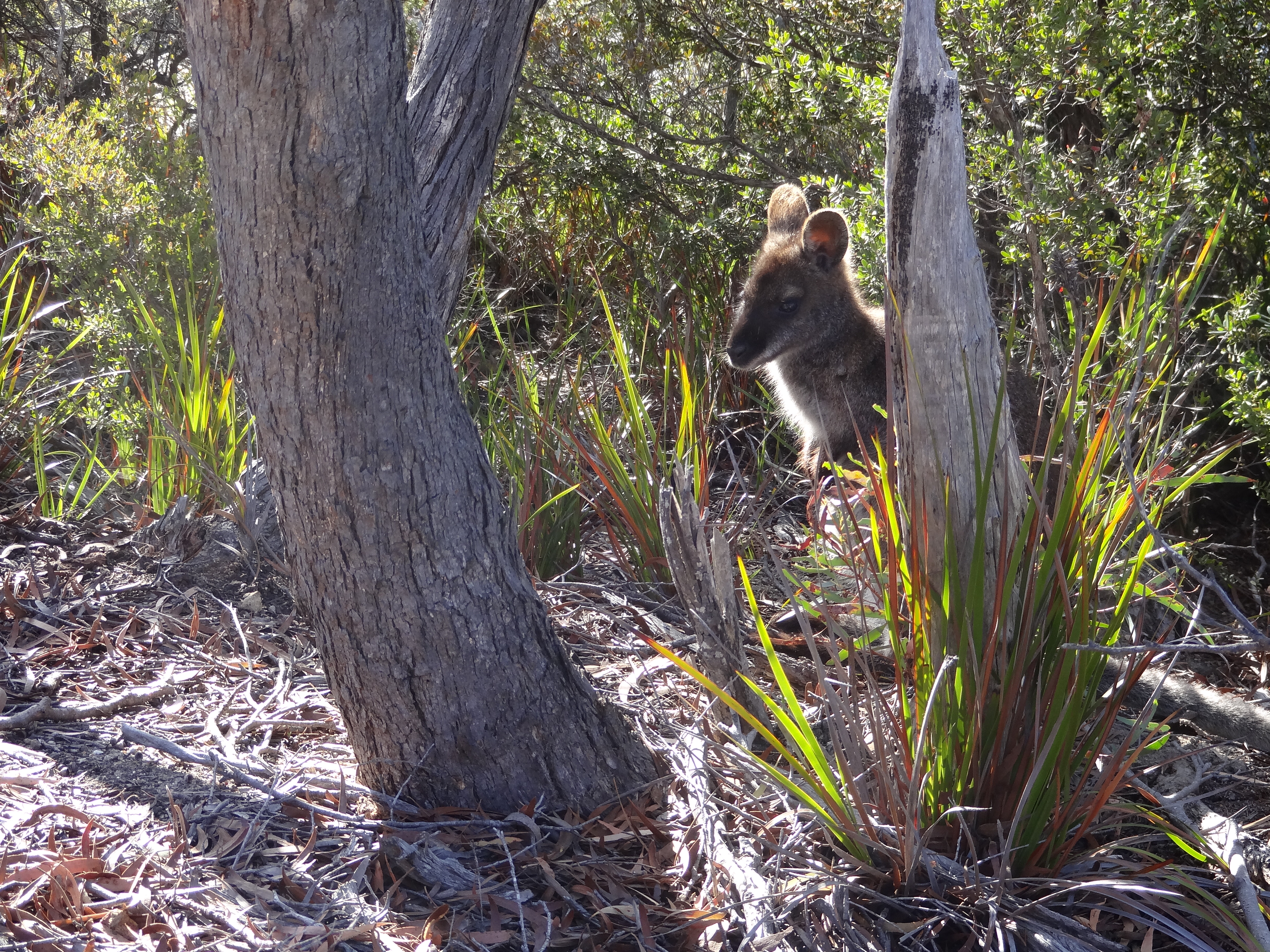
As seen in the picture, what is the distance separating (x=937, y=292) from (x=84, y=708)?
2.48 m

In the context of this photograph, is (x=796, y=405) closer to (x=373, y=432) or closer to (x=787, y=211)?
(x=787, y=211)

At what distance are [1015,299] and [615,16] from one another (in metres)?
4.45

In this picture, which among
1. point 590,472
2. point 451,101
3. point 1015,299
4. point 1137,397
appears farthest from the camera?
point 590,472

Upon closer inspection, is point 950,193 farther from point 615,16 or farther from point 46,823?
point 615,16

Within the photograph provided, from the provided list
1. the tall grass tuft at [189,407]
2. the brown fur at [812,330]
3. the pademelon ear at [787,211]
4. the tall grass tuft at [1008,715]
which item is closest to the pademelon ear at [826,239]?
the brown fur at [812,330]

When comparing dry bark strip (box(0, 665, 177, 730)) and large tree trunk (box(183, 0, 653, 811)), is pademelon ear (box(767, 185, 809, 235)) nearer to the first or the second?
large tree trunk (box(183, 0, 653, 811))

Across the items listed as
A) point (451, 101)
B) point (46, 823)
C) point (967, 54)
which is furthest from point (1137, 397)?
point (46, 823)

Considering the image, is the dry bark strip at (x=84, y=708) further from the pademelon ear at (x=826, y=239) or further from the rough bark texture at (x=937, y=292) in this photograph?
the pademelon ear at (x=826, y=239)

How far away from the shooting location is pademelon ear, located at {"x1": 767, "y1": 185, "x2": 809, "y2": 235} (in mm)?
5359

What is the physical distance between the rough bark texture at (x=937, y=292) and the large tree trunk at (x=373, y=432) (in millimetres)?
995

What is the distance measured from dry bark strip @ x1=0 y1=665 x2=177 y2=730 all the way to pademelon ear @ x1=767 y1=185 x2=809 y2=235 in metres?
3.71

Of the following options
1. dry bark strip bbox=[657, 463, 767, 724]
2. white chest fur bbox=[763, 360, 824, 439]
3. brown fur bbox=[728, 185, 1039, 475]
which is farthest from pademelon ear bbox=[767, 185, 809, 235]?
dry bark strip bbox=[657, 463, 767, 724]

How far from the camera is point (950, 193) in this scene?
2562mm

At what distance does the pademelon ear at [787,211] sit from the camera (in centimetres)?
536
